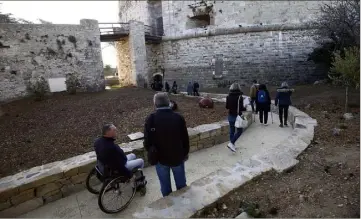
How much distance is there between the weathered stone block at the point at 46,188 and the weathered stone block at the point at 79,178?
0.21 metres

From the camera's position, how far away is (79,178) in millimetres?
4230

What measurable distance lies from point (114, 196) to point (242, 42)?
15.3m

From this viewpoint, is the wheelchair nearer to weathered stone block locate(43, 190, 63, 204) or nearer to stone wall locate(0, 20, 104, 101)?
weathered stone block locate(43, 190, 63, 204)

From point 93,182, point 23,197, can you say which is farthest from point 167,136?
point 23,197

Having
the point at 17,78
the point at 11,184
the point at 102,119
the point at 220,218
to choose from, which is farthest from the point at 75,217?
the point at 17,78

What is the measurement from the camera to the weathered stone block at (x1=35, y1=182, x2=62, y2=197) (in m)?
3.82

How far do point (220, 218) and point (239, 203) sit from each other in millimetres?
405

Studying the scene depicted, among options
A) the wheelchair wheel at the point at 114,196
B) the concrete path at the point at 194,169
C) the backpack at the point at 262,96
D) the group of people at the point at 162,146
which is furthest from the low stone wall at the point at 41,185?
the backpack at the point at 262,96

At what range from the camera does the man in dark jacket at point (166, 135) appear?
2.94 m

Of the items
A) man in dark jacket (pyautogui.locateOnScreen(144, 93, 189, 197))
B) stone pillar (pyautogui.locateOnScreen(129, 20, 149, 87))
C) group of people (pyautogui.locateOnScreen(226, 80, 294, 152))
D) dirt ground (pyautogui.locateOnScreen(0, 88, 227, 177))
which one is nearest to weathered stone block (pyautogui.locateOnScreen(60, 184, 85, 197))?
dirt ground (pyautogui.locateOnScreen(0, 88, 227, 177))

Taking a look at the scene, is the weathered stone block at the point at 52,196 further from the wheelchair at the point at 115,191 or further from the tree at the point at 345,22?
the tree at the point at 345,22

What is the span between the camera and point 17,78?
1284cm

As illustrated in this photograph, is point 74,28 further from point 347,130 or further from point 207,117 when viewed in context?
point 347,130

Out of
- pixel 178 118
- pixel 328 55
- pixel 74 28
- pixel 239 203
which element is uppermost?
pixel 74 28
